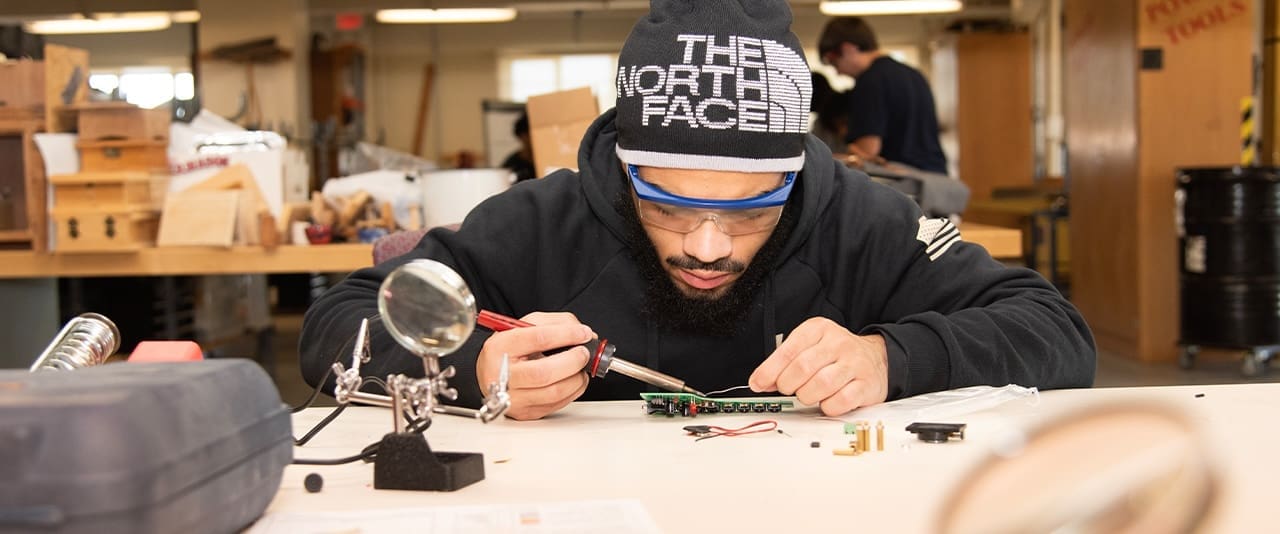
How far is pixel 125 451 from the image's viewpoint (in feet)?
2.68

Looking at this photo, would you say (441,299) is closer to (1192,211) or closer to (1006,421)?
(1006,421)

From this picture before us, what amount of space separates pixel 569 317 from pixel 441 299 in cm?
46

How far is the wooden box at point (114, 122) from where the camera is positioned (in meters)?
3.67

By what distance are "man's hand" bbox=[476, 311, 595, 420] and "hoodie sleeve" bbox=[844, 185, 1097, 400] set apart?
1.39 feet

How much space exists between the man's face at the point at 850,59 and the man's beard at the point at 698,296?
167 inches

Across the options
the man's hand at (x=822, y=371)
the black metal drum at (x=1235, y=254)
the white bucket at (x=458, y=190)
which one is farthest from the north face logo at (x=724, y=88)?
the black metal drum at (x=1235, y=254)

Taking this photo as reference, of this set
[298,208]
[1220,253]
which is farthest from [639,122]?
[1220,253]

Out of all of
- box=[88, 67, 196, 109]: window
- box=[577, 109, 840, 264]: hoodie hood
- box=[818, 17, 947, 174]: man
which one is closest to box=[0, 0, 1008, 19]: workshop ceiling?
box=[88, 67, 196, 109]: window

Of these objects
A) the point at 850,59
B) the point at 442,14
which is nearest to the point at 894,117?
the point at 850,59

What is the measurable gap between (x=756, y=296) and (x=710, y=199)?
0.31m

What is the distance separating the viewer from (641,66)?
1.69 metres

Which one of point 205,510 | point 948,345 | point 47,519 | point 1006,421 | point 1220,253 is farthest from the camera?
point 1220,253

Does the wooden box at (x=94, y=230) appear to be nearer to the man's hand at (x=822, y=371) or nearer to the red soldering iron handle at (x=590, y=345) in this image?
the red soldering iron handle at (x=590, y=345)

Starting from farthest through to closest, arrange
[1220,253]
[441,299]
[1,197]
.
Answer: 1. [1220,253]
2. [1,197]
3. [441,299]
